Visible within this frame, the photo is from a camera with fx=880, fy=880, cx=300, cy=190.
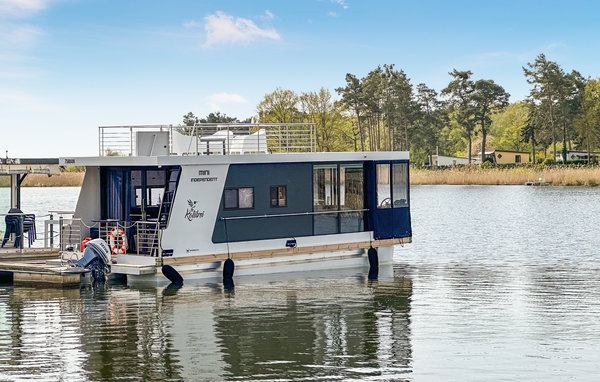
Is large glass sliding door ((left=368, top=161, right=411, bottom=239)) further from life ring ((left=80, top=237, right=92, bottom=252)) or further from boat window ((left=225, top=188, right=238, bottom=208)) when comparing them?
life ring ((left=80, top=237, right=92, bottom=252))

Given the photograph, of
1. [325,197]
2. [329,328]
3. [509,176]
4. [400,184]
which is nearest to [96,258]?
[325,197]

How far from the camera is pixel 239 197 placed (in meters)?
23.7

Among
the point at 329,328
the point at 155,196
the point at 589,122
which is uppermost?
the point at 589,122

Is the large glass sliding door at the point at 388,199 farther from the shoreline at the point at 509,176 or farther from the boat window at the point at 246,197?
the shoreline at the point at 509,176

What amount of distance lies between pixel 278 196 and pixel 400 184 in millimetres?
4057

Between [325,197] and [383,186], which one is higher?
[383,186]

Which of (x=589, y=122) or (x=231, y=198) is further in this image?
(x=589, y=122)

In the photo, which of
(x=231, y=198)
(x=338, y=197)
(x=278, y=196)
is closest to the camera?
(x=231, y=198)

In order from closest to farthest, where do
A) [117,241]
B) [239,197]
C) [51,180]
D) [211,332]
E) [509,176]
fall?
[211,332] < [117,241] < [239,197] < [509,176] < [51,180]

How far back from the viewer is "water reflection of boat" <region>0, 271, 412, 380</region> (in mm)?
14727

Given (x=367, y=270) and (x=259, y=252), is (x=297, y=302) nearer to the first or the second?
(x=259, y=252)

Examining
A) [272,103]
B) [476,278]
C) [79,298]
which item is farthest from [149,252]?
[272,103]

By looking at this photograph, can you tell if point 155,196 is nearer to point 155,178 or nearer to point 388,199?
point 155,178

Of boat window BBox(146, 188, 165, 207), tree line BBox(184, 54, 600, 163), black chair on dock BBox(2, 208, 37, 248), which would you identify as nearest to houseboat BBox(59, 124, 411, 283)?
boat window BBox(146, 188, 165, 207)
